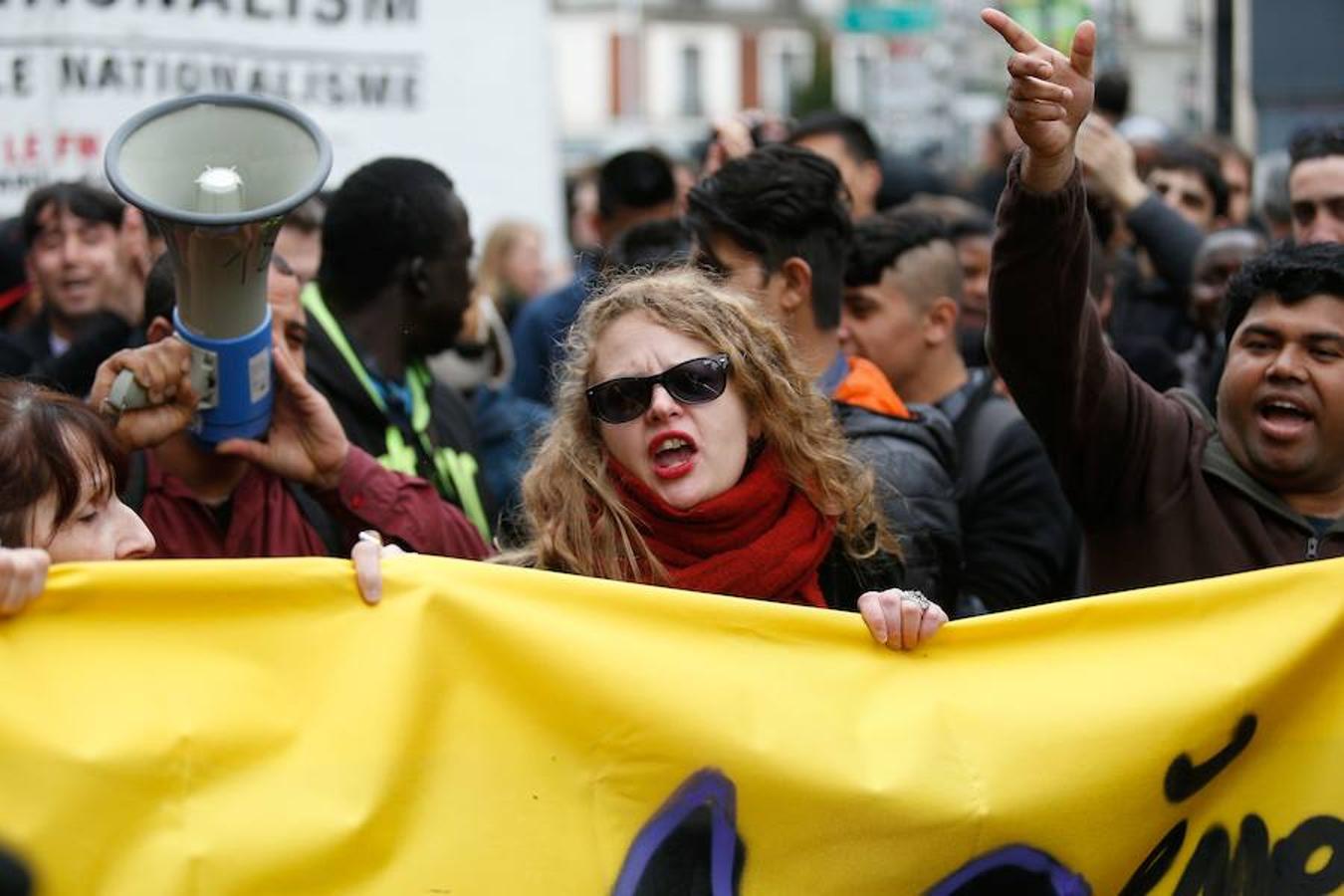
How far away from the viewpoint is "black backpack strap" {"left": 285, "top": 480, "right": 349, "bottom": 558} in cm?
405

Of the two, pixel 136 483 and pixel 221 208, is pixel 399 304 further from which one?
pixel 221 208

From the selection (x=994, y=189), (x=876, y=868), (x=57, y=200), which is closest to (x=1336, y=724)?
(x=876, y=868)

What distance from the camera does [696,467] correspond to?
338 centimetres

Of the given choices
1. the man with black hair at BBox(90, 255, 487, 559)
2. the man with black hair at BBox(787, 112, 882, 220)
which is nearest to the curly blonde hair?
the man with black hair at BBox(90, 255, 487, 559)

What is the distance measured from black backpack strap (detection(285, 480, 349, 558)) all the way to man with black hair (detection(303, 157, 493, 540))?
0.39 metres

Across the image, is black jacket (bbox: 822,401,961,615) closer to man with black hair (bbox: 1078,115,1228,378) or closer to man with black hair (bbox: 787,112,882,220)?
man with black hair (bbox: 1078,115,1228,378)

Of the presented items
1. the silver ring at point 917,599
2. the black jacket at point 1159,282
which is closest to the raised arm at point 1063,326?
the silver ring at point 917,599

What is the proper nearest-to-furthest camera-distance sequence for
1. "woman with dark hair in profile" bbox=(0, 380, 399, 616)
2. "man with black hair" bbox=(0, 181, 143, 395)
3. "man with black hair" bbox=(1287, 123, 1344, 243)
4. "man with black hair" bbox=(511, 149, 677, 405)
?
1. "woman with dark hair in profile" bbox=(0, 380, 399, 616)
2. "man with black hair" bbox=(1287, 123, 1344, 243)
3. "man with black hair" bbox=(0, 181, 143, 395)
4. "man with black hair" bbox=(511, 149, 677, 405)

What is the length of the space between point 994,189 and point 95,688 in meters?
7.55

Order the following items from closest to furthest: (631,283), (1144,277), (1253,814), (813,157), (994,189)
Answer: (1253,814), (631,283), (813,157), (1144,277), (994,189)

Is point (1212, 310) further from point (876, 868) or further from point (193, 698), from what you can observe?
point (193, 698)

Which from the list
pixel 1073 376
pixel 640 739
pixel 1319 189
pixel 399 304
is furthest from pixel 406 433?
pixel 1319 189

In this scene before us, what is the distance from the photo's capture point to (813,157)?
4.66 m

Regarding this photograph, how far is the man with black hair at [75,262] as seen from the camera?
216 inches
